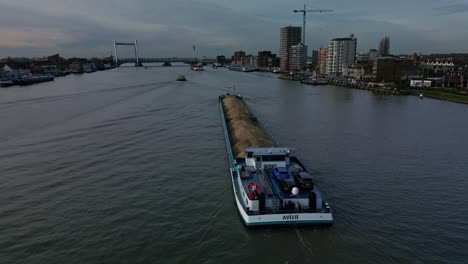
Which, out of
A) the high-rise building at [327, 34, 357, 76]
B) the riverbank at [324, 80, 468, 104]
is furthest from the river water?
the high-rise building at [327, 34, 357, 76]

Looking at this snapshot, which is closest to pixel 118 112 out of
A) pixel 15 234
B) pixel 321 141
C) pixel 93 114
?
pixel 93 114

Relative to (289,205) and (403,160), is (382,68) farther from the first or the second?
(289,205)

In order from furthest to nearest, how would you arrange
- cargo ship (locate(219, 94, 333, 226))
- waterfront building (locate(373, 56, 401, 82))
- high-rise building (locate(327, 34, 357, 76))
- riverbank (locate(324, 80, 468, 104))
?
high-rise building (locate(327, 34, 357, 76)), waterfront building (locate(373, 56, 401, 82)), riverbank (locate(324, 80, 468, 104)), cargo ship (locate(219, 94, 333, 226))

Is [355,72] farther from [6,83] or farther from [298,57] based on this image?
[6,83]

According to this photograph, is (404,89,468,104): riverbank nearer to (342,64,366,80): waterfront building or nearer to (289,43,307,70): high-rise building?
(342,64,366,80): waterfront building

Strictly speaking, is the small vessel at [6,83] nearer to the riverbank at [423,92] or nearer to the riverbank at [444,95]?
the riverbank at [423,92]

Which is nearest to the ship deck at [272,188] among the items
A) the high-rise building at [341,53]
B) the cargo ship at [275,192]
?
the cargo ship at [275,192]
